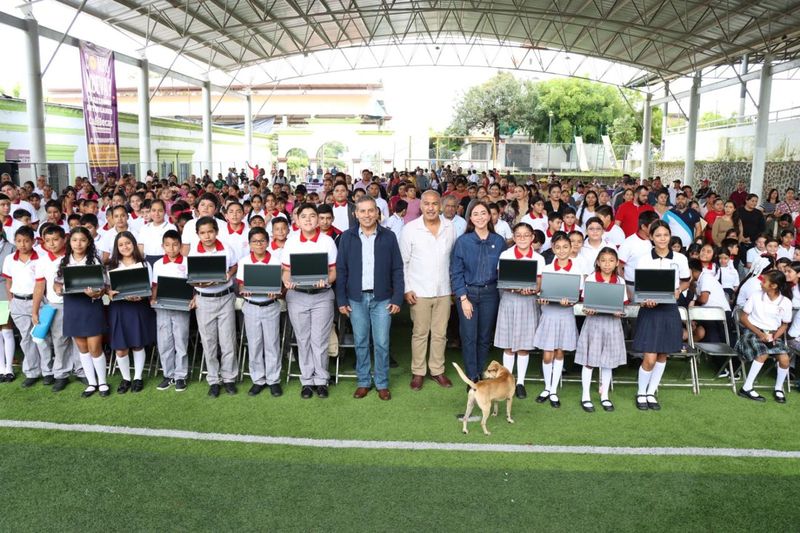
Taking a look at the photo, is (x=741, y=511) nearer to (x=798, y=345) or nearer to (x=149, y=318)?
(x=798, y=345)

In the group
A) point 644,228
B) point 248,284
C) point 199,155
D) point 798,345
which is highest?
point 199,155

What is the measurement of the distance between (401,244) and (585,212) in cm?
401

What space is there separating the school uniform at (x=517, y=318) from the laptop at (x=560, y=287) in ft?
0.84

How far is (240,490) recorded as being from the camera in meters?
3.95

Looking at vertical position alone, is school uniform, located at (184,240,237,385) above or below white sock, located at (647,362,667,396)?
above

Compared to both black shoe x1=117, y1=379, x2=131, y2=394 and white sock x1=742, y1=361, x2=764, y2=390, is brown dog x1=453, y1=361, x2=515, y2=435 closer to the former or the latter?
white sock x1=742, y1=361, x2=764, y2=390

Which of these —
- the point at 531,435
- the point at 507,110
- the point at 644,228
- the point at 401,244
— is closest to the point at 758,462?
the point at 531,435

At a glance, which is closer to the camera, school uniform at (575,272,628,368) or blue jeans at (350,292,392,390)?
school uniform at (575,272,628,368)

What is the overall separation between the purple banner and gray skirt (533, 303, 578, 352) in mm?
13904

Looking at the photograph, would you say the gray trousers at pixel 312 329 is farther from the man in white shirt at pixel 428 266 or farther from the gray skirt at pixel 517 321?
the gray skirt at pixel 517 321

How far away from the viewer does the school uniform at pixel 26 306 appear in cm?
557

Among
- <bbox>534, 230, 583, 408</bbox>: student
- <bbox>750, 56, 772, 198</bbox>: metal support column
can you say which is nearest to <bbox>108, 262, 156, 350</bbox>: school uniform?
Answer: <bbox>534, 230, 583, 408</bbox>: student

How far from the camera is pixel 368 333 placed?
5512 mm

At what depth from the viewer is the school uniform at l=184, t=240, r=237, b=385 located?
5.39 meters
